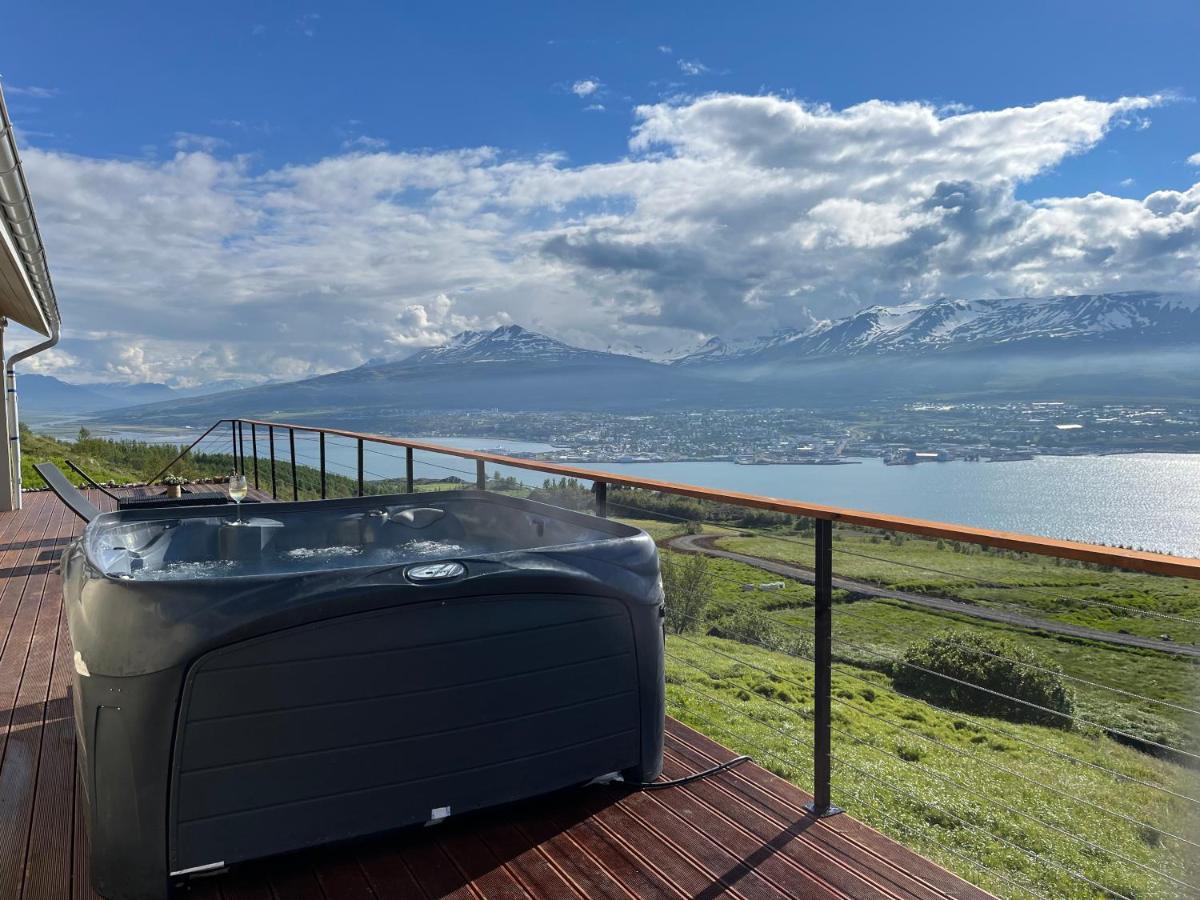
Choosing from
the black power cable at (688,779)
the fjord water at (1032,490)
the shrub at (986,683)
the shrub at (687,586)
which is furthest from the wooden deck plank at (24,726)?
the fjord water at (1032,490)

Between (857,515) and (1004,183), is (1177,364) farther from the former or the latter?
(857,515)

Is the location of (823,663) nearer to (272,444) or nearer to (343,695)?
(343,695)

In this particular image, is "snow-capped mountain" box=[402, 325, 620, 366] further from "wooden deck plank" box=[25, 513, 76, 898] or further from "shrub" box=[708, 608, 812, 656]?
"wooden deck plank" box=[25, 513, 76, 898]

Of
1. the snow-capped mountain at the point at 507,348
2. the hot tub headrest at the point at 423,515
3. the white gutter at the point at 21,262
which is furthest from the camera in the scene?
the snow-capped mountain at the point at 507,348

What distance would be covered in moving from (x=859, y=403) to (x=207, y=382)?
11064 centimetres

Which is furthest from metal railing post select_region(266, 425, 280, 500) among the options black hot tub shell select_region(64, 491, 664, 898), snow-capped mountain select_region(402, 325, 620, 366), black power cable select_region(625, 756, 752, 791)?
snow-capped mountain select_region(402, 325, 620, 366)

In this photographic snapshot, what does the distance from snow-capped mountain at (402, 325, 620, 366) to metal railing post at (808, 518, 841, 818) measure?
10300cm

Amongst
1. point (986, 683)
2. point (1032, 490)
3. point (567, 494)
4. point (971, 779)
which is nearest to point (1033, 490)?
point (1032, 490)

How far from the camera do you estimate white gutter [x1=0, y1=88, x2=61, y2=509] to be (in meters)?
2.91

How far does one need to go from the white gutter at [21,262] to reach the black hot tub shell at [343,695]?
1.86m

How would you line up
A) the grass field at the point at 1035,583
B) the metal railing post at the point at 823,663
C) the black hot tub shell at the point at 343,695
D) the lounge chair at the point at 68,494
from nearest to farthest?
the black hot tub shell at the point at 343,695, the metal railing post at the point at 823,663, the lounge chair at the point at 68,494, the grass field at the point at 1035,583

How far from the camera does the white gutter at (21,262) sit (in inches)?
114

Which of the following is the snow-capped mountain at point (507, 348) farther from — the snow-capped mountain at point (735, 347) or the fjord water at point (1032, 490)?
the fjord water at point (1032, 490)

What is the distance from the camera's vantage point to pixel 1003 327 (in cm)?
10944
